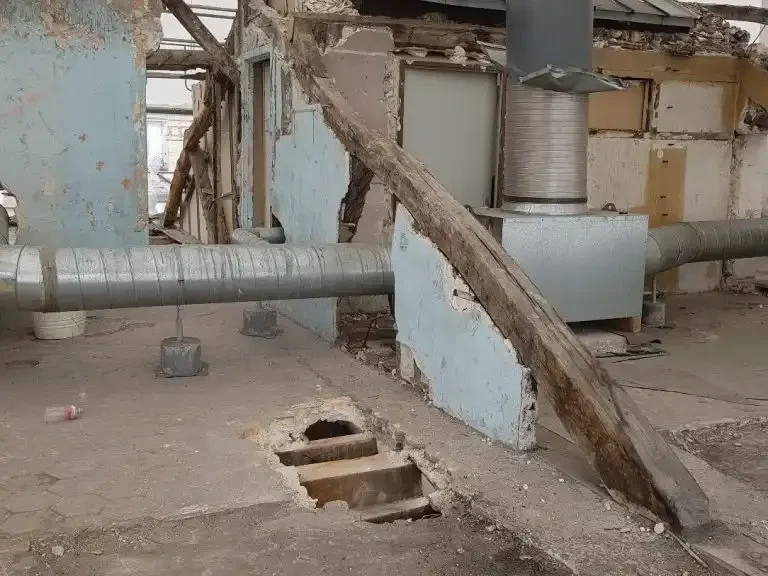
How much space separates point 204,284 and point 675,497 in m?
2.94

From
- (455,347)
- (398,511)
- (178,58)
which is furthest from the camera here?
(178,58)

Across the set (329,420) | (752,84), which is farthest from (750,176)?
(329,420)

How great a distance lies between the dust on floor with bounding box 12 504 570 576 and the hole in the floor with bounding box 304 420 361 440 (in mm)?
1203

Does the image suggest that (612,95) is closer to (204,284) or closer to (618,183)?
(618,183)

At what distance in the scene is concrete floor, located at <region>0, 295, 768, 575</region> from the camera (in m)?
2.82

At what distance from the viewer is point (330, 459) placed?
3859 millimetres

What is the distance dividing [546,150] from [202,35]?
4.07 meters

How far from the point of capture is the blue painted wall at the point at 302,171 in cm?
579

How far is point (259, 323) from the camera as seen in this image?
240 inches

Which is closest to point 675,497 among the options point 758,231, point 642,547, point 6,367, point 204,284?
point 642,547

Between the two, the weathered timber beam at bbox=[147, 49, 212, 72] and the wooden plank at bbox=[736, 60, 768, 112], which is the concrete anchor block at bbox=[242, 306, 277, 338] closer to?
the weathered timber beam at bbox=[147, 49, 212, 72]

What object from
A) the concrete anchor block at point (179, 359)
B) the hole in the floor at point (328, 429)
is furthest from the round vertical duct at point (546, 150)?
the concrete anchor block at point (179, 359)

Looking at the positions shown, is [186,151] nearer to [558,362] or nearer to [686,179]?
[686,179]

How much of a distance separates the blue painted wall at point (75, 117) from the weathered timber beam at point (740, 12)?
19.5 feet
